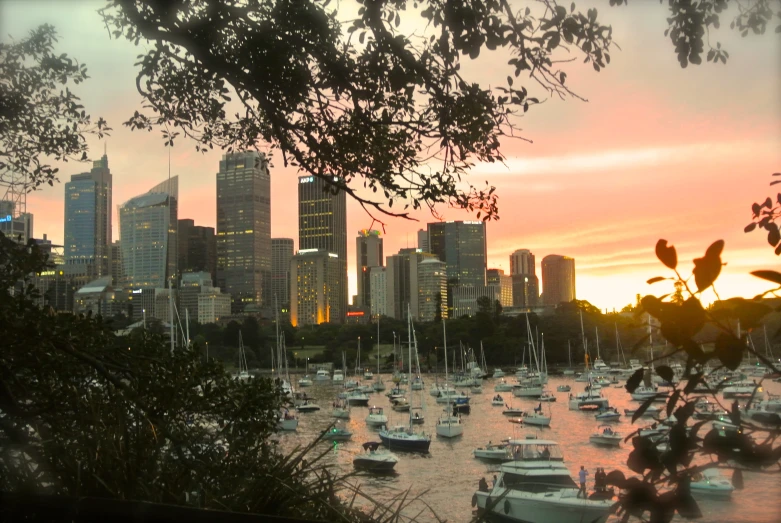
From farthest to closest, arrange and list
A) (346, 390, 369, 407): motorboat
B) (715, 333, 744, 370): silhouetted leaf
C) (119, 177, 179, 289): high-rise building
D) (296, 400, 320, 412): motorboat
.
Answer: (346, 390, 369, 407): motorboat < (119, 177, 179, 289): high-rise building < (296, 400, 320, 412): motorboat < (715, 333, 744, 370): silhouetted leaf

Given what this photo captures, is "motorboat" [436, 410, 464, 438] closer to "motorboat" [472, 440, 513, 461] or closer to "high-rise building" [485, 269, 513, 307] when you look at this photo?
"motorboat" [472, 440, 513, 461]

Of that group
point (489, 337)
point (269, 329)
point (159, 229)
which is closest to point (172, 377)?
point (269, 329)

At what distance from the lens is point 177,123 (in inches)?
184

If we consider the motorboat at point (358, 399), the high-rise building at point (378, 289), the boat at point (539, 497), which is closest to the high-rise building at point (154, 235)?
the motorboat at point (358, 399)

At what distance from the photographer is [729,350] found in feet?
3.71

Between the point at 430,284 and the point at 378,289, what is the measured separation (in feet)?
21.4

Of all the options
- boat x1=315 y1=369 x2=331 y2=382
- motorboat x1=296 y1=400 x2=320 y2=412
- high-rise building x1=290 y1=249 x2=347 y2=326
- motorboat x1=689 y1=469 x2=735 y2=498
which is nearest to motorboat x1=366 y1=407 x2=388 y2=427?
motorboat x1=296 y1=400 x2=320 y2=412

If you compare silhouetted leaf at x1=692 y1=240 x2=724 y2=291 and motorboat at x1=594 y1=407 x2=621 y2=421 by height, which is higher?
silhouetted leaf at x1=692 y1=240 x2=724 y2=291

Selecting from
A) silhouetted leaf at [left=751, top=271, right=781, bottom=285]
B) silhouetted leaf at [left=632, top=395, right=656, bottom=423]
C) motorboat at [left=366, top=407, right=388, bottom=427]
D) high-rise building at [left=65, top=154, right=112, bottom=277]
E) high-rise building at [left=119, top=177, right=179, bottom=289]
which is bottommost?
motorboat at [left=366, top=407, right=388, bottom=427]

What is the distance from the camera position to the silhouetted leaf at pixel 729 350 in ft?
3.70

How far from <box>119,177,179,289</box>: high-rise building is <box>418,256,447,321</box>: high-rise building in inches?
1144

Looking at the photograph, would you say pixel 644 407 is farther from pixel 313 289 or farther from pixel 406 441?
pixel 313 289

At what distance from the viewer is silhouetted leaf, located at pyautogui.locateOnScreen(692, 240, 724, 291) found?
1.13 metres

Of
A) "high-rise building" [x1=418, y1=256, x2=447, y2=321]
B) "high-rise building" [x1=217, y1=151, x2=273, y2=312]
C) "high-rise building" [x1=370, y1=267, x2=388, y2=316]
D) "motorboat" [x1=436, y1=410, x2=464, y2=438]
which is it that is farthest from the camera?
"high-rise building" [x1=370, y1=267, x2=388, y2=316]
